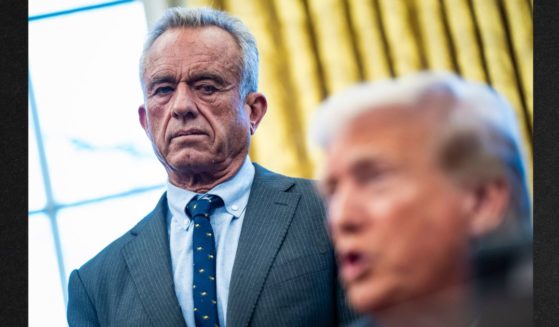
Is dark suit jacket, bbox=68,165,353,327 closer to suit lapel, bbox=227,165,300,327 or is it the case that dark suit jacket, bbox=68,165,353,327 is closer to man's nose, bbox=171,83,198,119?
suit lapel, bbox=227,165,300,327

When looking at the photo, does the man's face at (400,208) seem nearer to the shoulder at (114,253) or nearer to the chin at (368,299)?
the chin at (368,299)

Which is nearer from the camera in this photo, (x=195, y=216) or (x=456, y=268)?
(x=456, y=268)

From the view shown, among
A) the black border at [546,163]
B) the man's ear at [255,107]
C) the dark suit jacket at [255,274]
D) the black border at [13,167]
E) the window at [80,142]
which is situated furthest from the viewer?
the black border at [13,167]

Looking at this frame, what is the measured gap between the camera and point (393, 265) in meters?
1.96

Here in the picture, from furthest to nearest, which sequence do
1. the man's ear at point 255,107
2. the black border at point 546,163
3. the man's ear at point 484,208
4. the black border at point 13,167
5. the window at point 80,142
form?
the black border at point 13,167 → the black border at point 546,163 → the window at point 80,142 → the man's ear at point 255,107 → the man's ear at point 484,208

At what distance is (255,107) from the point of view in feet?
7.11

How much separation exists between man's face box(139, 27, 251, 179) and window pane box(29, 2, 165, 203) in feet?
0.49

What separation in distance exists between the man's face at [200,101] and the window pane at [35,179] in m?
0.43

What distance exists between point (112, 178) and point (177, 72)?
1.28 feet

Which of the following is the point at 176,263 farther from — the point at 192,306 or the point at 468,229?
the point at 468,229

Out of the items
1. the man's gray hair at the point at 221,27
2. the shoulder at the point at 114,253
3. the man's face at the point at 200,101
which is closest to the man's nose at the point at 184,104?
the man's face at the point at 200,101

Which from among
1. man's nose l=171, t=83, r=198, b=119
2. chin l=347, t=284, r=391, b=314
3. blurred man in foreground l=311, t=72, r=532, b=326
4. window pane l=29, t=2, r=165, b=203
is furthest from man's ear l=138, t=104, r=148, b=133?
chin l=347, t=284, r=391, b=314

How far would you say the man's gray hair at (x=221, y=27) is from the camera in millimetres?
2131

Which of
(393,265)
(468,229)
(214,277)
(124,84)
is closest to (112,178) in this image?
(124,84)
